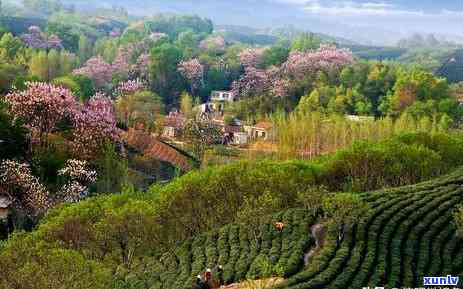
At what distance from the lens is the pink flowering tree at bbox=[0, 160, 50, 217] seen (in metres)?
44.0

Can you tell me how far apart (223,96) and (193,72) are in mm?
→ 6265

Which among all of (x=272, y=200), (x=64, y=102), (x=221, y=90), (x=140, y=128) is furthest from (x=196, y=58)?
(x=272, y=200)

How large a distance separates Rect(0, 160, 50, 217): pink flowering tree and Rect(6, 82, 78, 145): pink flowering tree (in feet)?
19.3

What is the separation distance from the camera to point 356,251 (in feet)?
94.8

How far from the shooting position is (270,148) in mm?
74875

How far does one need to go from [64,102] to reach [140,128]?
30.1 m

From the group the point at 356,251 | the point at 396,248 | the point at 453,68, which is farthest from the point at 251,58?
the point at 356,251

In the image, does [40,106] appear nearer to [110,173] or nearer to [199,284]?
[110,173]

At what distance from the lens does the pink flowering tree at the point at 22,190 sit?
44.0 m

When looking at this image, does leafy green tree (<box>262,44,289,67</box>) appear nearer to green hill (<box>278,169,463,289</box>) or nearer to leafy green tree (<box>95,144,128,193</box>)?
leafy green tree (<box>95,144,128,193</box>)

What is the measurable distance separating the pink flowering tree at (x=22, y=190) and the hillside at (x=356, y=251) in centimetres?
1364

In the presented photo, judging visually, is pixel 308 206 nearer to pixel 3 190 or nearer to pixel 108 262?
pixel 108 262

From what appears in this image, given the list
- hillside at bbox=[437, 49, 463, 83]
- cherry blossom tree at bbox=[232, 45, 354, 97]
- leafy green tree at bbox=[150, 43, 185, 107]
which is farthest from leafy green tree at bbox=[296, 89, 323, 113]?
hillside at bbox=[437, 49, 463, 83]

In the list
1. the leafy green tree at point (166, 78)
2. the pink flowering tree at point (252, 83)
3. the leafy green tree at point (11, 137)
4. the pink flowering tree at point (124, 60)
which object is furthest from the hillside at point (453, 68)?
the leafy green tree at point (11, 137)
